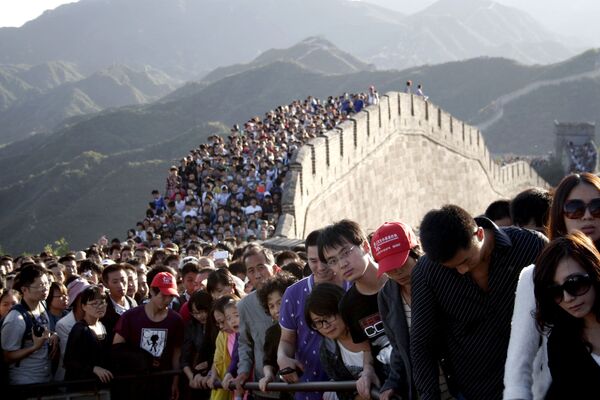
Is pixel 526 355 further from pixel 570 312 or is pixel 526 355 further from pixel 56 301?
pixel 56 301

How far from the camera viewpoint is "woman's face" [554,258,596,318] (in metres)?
2.56

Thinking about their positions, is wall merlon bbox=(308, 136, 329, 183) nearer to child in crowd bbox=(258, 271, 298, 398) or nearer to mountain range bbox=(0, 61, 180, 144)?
child in crowd bbox=(258, 271, 298, 398)

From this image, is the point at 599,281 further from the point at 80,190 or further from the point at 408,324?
the point at 80,190

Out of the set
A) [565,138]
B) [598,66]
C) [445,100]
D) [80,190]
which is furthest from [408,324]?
[445,100]

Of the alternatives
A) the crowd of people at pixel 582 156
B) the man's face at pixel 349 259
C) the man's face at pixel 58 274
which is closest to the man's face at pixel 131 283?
the man's face at pixel 58 274

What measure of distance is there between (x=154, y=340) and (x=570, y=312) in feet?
11.2

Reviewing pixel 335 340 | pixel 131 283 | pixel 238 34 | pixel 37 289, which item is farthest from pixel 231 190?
pixel 238 34

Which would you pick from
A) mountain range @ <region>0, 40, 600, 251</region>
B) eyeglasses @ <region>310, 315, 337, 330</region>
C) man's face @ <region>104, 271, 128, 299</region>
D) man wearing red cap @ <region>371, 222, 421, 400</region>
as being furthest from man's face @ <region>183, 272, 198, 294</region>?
mountain range @ <region>0, 40, 600, 251</region>

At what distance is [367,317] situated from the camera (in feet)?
12.2

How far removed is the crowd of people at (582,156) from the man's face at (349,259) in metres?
33.6

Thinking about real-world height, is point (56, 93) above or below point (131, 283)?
above

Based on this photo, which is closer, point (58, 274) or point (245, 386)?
point (245, 386)

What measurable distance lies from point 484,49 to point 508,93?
3546 inches

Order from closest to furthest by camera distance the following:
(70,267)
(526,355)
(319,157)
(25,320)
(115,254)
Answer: (526,355) → (25,320) → (70,267) → (115,254) → (319,157)
